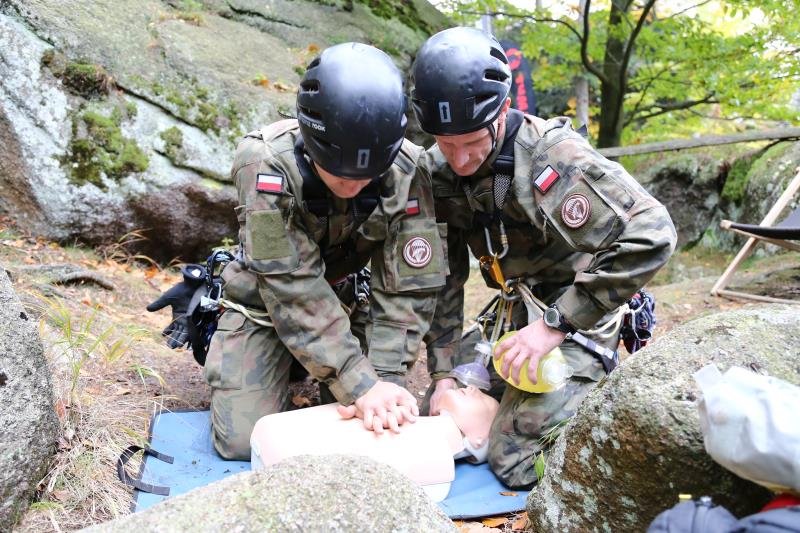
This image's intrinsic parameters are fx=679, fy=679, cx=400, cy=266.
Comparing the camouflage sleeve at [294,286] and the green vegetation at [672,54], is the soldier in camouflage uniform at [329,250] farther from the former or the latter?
the green vegetation at [672,54]

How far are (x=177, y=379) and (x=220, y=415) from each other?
2.96 ft

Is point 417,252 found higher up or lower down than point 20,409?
higher up

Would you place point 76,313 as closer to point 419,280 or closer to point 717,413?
point 419,280

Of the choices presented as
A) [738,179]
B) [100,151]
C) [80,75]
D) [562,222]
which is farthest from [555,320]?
[738,179]

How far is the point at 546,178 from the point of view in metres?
3.17

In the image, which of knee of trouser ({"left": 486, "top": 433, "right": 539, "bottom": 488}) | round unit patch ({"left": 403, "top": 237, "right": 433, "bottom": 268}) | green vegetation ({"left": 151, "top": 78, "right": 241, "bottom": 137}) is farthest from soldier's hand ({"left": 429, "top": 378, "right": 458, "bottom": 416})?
green vegetation ({"left": 151, "top": 78, "right": 241, "bottom": 137})

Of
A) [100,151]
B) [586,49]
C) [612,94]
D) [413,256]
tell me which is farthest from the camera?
[612,94]

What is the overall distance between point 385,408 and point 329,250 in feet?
3.38

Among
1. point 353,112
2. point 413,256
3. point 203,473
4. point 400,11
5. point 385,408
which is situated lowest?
point 203,473

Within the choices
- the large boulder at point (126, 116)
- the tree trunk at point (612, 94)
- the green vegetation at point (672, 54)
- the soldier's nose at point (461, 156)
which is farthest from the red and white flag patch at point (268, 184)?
the tree trunk at point (612, 94)

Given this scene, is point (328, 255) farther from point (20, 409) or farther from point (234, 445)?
point (20, 409)

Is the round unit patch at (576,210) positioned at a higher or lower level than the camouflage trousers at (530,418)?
higher

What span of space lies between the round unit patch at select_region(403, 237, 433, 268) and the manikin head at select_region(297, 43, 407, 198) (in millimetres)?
523

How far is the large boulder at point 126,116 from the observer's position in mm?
5383
